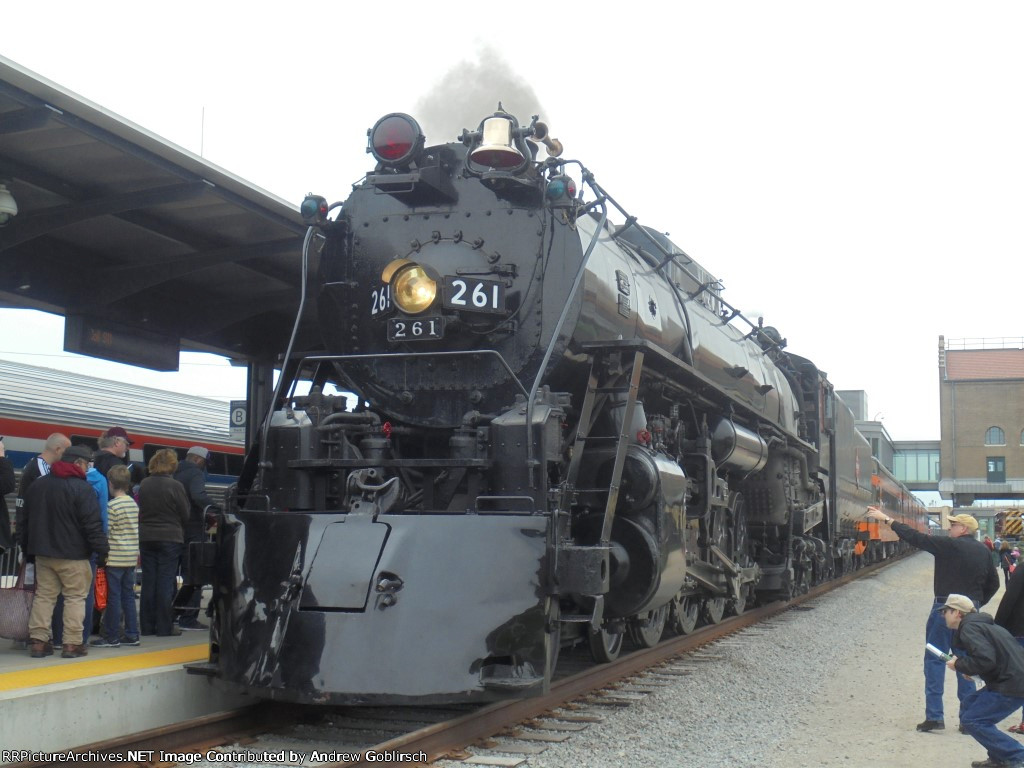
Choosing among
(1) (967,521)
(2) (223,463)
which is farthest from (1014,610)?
(2) (223,463)

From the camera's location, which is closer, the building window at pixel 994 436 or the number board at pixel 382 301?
the number board at pixel 382 301

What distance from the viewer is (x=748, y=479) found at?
1075 cm

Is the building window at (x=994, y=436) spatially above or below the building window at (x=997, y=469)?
above

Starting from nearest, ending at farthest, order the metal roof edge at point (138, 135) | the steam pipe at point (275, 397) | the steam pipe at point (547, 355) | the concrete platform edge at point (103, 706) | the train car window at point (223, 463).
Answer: the concrete platform edge at point (103, 706) < the steam pipe at point (547, 355) < the steam pipe at point (275, 397) < the metal roof edge at point (138, 135) < the train car window at point (223, 463)

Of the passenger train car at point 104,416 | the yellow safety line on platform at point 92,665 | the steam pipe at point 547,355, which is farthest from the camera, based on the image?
the passenger train car at point 104,416

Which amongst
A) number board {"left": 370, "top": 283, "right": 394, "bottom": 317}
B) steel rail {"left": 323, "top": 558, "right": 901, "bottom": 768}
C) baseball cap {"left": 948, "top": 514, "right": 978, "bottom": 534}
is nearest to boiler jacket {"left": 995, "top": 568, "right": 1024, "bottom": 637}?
baseball cap {"left": 948, "top": 514, "right": 978, "bottom": 534}

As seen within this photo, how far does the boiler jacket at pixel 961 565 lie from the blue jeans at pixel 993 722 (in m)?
1.24

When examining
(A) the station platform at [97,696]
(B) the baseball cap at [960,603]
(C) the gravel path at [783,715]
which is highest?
(B) the baseball cap at [960,603]

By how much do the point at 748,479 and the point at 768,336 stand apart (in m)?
3.44

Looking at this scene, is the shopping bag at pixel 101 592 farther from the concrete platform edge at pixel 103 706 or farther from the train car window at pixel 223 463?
the train car window at pixel 223 463

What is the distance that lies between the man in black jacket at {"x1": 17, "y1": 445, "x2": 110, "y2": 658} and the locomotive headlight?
230 cm

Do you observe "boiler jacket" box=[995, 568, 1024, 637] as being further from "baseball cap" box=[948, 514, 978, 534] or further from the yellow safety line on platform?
the yellow safety line on platform

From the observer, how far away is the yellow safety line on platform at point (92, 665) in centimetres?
525

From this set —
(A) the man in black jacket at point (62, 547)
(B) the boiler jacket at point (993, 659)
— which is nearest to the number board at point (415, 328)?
(A) the man in black jacket at point (62, 547)
